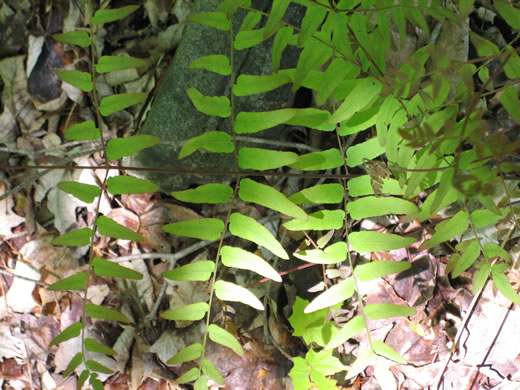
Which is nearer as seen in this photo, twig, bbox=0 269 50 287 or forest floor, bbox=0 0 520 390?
forest floor, bbox=0 0 520 390

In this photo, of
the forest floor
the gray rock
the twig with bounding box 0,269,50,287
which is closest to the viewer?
the forest floor

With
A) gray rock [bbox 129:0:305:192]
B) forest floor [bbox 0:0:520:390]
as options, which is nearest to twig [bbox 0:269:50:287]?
forest floor [bbox 0:0:520:390]

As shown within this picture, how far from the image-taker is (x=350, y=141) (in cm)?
229

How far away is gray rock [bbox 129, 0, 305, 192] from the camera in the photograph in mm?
2418

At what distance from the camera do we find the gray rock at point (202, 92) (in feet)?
7.93

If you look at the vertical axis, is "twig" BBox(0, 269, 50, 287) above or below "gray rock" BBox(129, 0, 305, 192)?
below

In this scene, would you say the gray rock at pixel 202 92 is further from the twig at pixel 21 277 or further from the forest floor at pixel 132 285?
the twig at pixel 21 277

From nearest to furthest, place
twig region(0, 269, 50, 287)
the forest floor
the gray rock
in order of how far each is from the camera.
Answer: the forest floor, the gray rock, twig region(0, 269, 50, 287)

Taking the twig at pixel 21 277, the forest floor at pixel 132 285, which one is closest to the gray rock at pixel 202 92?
the forest floor at pixel 132 285

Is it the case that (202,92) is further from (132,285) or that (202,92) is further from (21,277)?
(21,277)

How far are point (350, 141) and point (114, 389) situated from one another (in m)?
2.30

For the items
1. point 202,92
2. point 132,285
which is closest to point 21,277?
point 132,285

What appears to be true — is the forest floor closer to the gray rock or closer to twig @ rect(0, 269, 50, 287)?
twig @ rect(0, 269, 50, 287)

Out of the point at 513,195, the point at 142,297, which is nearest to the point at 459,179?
the point at 513,195
